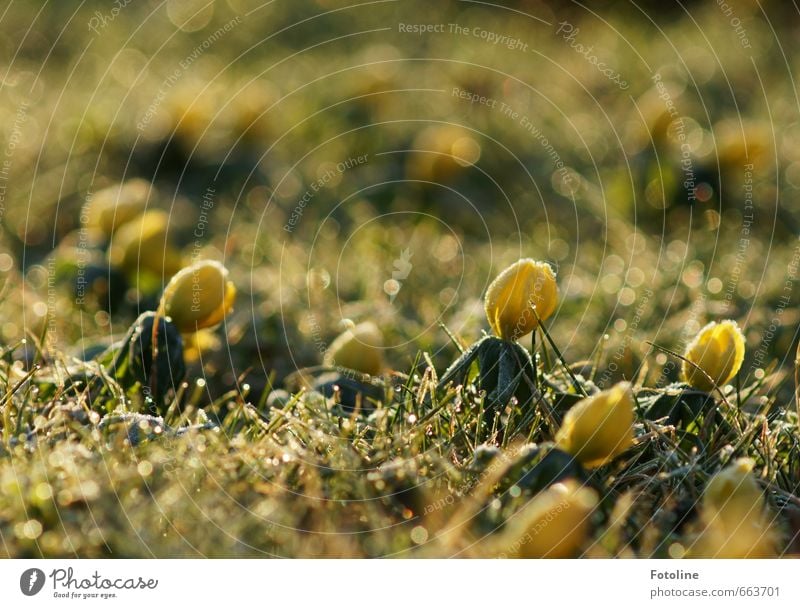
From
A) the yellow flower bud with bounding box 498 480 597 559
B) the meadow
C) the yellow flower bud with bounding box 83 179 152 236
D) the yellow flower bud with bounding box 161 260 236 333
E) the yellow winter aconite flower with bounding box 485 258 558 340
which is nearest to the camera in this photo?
the yellow flower bud with bounding box 498 480 597 559

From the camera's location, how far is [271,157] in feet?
12.8

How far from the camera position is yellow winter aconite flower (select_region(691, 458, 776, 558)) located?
1528mm

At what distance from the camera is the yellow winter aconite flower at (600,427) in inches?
60.1

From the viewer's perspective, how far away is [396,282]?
304 cm

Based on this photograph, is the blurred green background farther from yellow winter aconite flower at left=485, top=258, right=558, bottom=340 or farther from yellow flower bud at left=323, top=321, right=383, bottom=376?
yellow winter aconite flower at left=485, top=258, right=558, bottom=340

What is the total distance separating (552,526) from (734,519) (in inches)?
12.9

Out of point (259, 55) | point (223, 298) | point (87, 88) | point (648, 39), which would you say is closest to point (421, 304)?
point (223, 298)

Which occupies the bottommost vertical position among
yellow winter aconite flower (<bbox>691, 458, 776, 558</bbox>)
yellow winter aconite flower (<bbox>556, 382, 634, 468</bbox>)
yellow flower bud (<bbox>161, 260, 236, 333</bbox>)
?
yellow winter aconite flower (<bbox>691, 458, 776, 558</bbox>)

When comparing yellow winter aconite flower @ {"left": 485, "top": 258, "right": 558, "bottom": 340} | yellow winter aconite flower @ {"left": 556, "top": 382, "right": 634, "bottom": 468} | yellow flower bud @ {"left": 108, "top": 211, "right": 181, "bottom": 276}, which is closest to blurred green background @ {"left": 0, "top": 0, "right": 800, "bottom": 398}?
yellow flower bud @ {"left": 108, "top": 211, "right": 181, "bottom": 276}

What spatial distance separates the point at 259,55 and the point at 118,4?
120cm

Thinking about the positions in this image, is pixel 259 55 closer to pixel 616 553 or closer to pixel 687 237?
pixel 687 237

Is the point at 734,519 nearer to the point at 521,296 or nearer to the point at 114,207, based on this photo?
the point at 521,296

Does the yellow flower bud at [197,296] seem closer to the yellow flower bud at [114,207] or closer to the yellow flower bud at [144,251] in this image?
the yellow flower bud at [144,251]

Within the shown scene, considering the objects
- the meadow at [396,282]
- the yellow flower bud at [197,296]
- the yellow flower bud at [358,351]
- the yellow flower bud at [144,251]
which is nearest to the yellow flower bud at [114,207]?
the meadow at [396,282]
